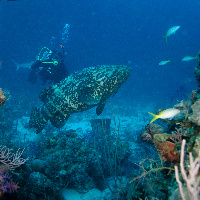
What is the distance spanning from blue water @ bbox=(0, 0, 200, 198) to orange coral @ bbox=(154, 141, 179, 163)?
27110 millimetres

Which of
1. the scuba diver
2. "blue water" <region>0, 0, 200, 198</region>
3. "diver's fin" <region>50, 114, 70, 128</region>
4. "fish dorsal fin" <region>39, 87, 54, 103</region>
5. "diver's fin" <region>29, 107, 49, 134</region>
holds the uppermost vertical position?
"blue water" <region>0, 0, 200, 198</region>

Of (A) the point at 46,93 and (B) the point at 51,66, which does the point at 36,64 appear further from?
(A) the point at 46,93

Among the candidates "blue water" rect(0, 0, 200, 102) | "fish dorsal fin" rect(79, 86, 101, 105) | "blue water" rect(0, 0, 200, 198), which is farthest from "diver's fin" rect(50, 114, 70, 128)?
"blue water" rect(0, 0, 200, 102)

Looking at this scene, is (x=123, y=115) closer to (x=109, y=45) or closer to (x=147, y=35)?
→ (x=109, y=45)

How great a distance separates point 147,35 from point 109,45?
2860 centimetres

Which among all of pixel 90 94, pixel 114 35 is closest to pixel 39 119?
pixel 90 94

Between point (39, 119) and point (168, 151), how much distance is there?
503 cm

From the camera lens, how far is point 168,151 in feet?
7.51

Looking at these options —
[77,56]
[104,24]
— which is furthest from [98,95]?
[104,24]

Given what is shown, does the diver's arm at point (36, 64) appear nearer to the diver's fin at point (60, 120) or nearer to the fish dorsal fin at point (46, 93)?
the fish dorsal fin at point (46, 93)

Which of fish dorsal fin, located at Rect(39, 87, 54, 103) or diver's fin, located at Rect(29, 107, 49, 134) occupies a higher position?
fish dorsal fin, located at Rect(39, 87, 54, 103)

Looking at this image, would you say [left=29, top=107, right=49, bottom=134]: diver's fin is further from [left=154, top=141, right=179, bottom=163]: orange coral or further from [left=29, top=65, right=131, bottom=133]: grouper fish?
[left=154, top=141, right=179, bottom=163]: orange coral

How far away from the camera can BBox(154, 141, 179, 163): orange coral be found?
7.46 ft

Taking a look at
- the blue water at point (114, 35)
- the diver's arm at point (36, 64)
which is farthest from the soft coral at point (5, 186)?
the blue water at point (114, 35)
